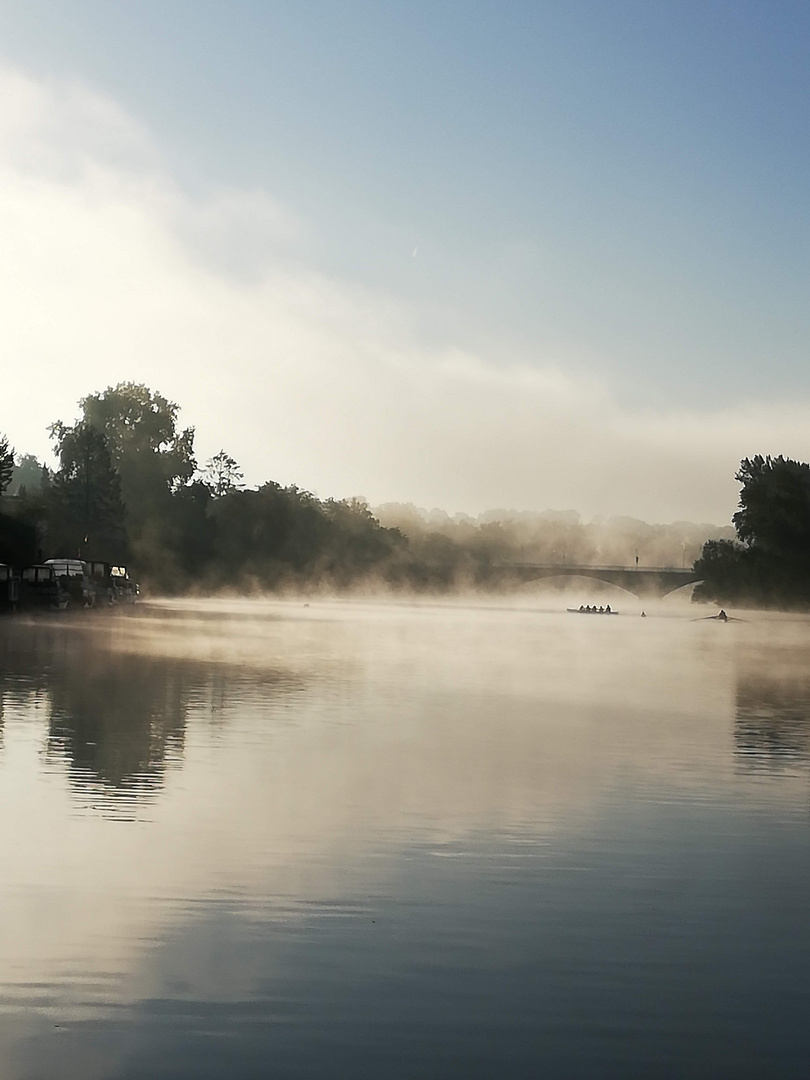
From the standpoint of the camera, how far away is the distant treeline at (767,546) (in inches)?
5586

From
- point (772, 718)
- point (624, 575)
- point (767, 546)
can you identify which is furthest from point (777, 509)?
point (772, 718)

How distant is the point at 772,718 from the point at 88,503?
10928cm

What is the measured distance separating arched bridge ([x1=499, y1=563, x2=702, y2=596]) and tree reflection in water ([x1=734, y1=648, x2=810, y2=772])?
135 metres

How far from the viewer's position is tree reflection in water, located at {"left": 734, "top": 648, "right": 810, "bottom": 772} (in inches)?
908

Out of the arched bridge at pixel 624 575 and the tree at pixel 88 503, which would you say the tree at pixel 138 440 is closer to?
the tree at pixel 88 503

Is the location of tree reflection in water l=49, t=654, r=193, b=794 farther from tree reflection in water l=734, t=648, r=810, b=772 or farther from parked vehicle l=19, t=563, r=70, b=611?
parked vehicle l=19, t=563, r=70, b=611

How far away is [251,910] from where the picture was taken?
38.2 ft

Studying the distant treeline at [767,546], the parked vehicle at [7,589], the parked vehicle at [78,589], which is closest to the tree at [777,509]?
the distant treeline at [767,546]

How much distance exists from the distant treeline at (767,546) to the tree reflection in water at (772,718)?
8915 cm

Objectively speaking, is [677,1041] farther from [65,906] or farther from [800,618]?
[800,618]

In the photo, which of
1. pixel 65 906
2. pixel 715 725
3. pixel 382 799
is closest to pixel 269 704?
pixel 715 725

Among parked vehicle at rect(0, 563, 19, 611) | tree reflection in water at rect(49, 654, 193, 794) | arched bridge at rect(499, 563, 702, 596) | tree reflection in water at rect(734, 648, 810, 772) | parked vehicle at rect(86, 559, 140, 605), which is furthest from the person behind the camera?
arched bridge at rect(499, 563, 702, 596)

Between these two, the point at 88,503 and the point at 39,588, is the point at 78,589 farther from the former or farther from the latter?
the point at 88,503

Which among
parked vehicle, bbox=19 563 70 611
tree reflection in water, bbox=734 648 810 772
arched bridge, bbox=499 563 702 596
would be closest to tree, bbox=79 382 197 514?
arched bridge, bbox=499 563 702 596
